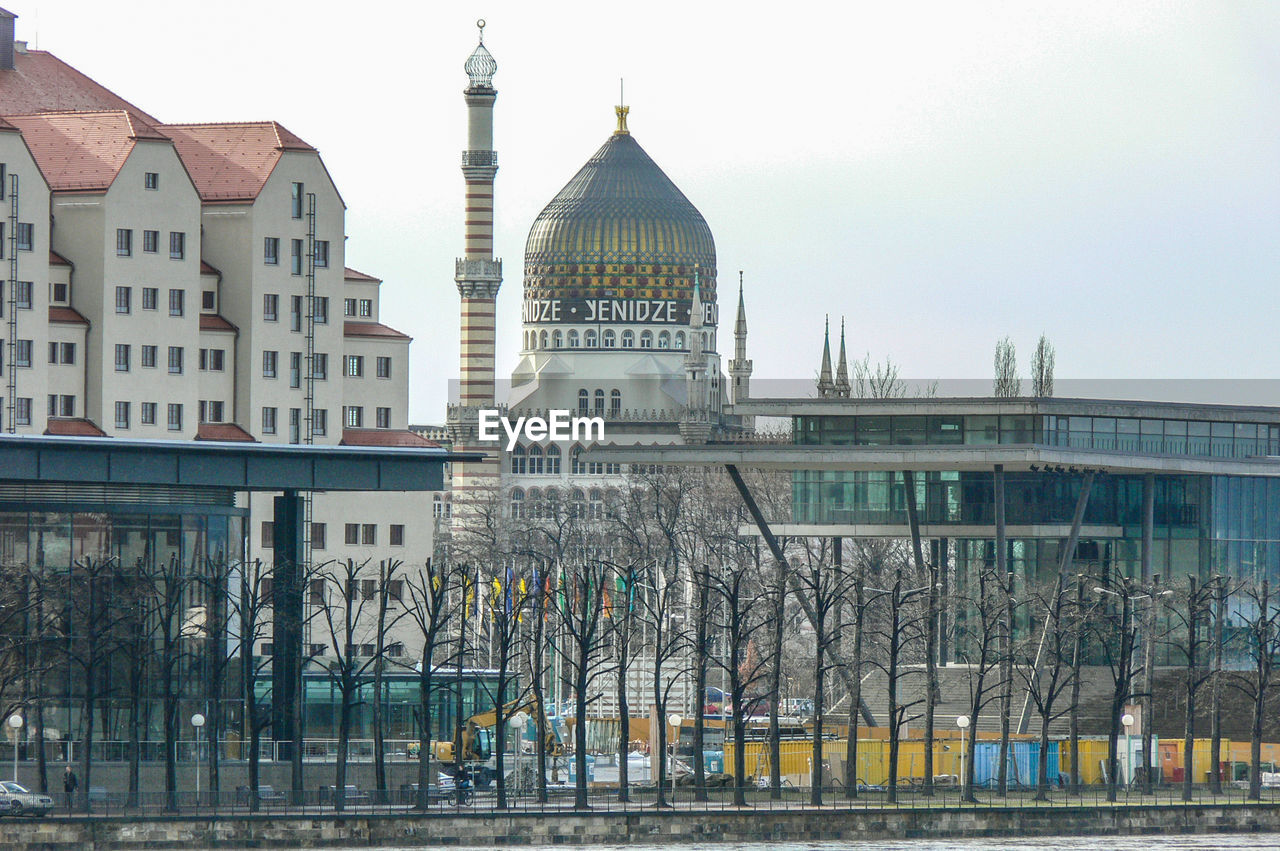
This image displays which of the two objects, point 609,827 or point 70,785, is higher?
point 70,785

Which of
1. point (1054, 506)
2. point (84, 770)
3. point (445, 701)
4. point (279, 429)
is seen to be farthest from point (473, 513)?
point (84, 770)

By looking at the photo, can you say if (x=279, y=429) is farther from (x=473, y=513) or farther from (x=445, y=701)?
(x=473, y=513)

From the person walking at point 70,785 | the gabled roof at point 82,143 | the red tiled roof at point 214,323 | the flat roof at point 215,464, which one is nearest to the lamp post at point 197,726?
the person walking at point 70,785

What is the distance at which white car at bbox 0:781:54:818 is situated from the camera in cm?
7181

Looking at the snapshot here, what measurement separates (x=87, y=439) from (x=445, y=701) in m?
16.5

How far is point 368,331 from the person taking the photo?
407 ft

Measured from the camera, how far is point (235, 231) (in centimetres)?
11681

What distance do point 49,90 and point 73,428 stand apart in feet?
68.9

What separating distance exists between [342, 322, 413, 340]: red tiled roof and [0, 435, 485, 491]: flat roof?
37018 mm

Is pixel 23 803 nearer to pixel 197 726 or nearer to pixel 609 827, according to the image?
pixel 197 726

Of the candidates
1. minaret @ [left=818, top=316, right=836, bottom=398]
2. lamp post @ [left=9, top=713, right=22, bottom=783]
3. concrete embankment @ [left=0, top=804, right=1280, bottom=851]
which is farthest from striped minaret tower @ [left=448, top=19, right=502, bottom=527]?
concrete embankment @ [left=0, top=804, right=1280, bottom=851]

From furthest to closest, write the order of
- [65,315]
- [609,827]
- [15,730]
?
[65,315] → [15,730] → [609,827]

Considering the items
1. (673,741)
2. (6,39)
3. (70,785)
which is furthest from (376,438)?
(70,785)

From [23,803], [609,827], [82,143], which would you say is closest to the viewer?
[23,803]
